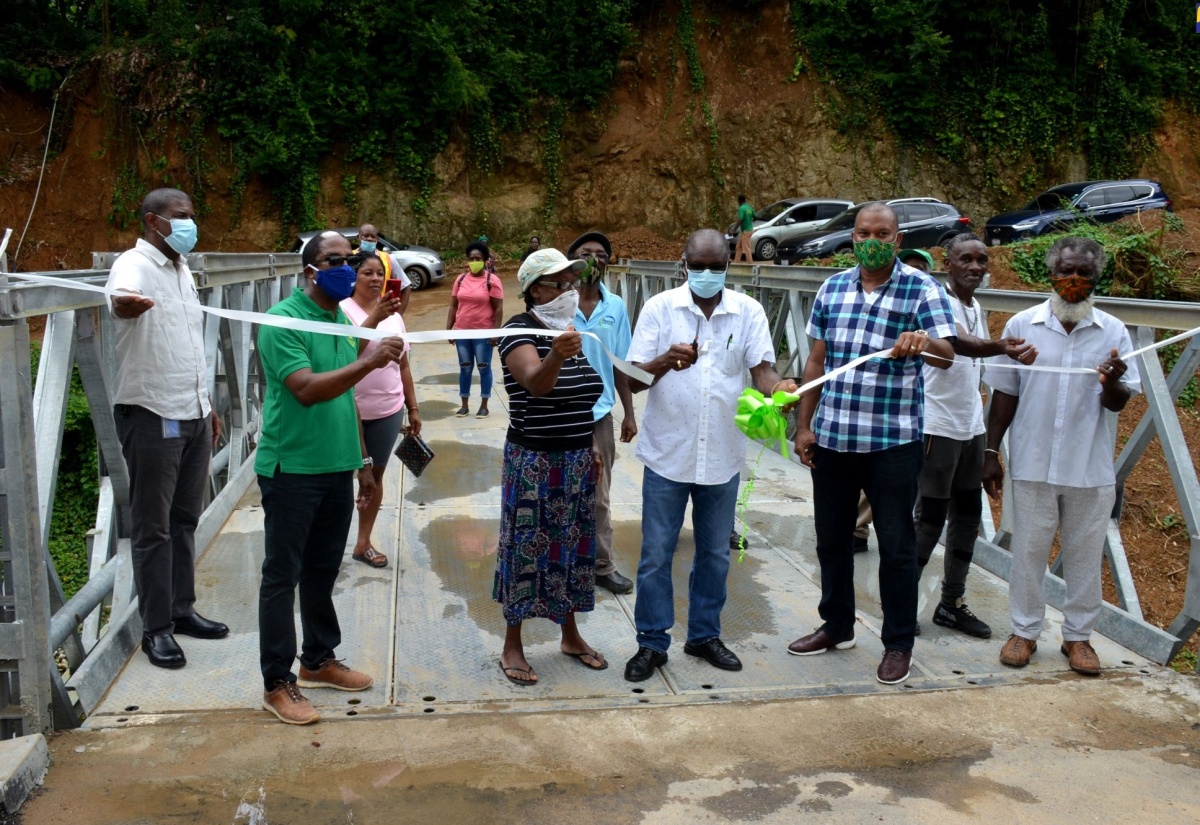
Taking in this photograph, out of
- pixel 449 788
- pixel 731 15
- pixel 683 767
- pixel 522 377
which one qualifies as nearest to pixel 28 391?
pixel 522 377

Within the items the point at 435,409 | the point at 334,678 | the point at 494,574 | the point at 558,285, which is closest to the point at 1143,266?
the point at 435,409

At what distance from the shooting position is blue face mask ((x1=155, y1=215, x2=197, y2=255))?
4117mm

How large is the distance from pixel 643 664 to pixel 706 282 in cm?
157

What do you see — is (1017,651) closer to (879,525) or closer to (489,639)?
(879,525)

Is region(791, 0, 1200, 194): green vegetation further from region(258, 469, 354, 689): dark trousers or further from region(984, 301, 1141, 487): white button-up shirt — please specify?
region(258, 469, 354, 689): dark trousers

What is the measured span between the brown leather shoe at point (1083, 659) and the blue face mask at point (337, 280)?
3284 millimetres

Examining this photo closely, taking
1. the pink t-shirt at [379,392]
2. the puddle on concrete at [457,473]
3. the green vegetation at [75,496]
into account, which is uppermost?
the pink t-shirt at [379,392]

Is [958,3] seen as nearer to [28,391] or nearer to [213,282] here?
[213,282]

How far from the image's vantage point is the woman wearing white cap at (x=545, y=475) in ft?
12.8

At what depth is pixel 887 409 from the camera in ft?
13.3

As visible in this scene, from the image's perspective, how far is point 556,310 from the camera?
12.9 ft

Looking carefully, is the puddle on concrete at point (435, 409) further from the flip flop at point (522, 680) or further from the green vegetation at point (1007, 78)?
the green vegetation at point (1007, 78)

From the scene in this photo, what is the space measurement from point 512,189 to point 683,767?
24.4m

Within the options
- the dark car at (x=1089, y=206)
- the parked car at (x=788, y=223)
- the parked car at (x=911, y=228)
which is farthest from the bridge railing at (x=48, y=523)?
the parked car at (x=788, y=223)
